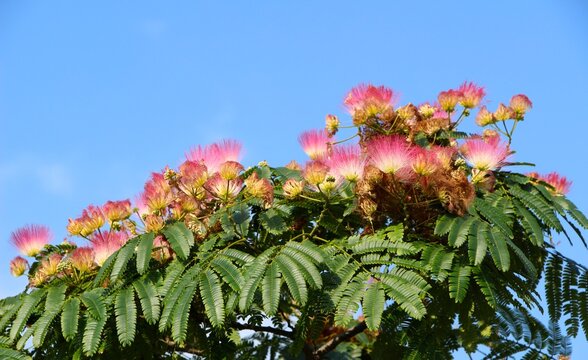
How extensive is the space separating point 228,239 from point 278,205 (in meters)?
0.35

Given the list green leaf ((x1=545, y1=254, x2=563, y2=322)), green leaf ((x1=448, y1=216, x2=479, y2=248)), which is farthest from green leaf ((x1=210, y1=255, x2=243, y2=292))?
green leaf ((x1=545, y1=254, x2=563, y2=322))

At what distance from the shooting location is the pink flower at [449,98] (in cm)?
481

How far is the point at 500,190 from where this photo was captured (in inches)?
179

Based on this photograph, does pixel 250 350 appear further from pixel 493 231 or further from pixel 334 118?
pixel 493 231

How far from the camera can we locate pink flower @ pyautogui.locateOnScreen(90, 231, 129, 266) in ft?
14.3

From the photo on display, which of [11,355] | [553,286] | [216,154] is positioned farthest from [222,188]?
[553,286]

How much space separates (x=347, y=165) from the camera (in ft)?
13.9

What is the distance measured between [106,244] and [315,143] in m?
1.27

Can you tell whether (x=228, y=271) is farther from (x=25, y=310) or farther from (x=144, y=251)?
(x=25, y=310)

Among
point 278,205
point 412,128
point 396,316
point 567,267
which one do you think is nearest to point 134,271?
point 278,205

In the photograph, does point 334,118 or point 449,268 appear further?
point 334,118

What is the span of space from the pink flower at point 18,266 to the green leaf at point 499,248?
255 centimetres

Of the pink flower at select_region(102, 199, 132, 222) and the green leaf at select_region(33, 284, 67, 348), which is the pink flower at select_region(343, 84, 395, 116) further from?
the green leaf at select_region(33, 284, 67, 348)

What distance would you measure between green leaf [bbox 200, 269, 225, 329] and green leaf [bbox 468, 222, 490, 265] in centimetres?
117
